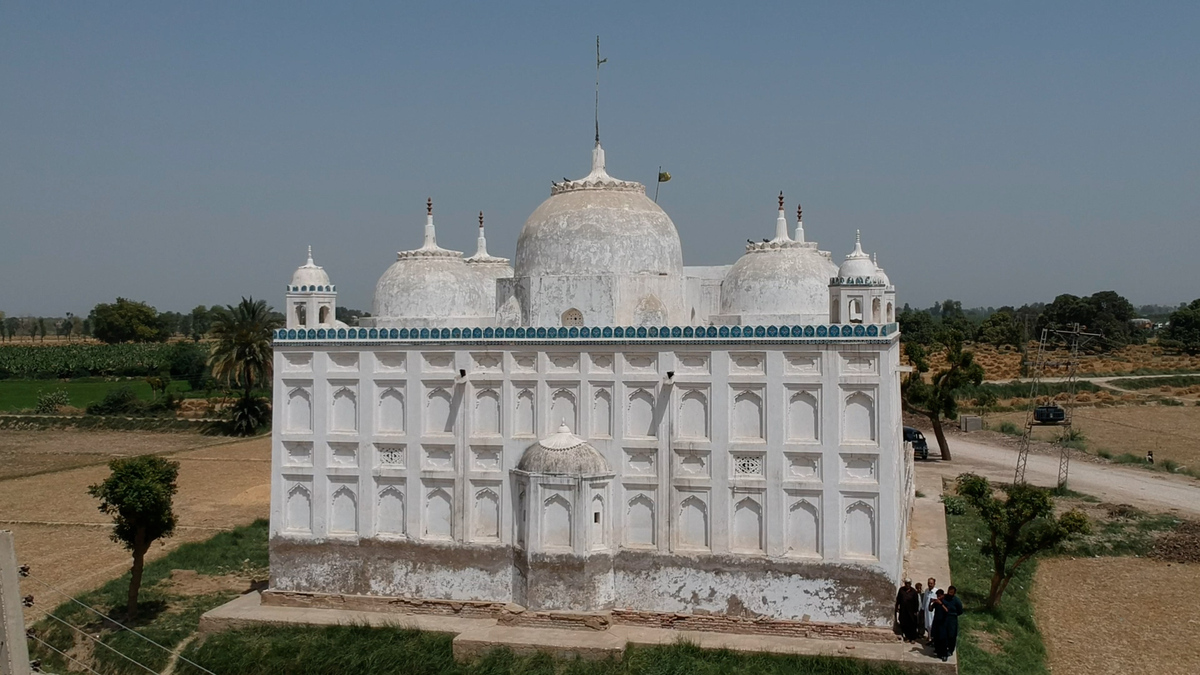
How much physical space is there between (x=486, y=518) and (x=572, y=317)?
155 inches

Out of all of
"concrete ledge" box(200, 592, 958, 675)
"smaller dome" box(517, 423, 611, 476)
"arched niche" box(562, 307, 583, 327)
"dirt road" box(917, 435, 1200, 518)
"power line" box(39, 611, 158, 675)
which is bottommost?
"power line" box(39, 611, 158, 675)

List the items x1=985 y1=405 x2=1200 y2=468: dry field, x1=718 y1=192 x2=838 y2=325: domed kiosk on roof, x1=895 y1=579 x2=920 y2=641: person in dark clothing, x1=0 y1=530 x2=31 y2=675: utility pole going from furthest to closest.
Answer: x1=985 y1=405 x2=1200 y2=468: dry field → x1=718 y1=192 x2=838 y2=325: domed kiosk on roof → x1=895 y1=579 x2=920 y2=641: person in dark clothing → x1=0 y1=530 x2=31 y2=675: utility pole

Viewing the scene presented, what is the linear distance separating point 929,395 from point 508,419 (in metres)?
22.1

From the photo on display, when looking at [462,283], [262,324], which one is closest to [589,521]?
[462,283]

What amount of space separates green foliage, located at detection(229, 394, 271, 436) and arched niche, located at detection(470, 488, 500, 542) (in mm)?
34241

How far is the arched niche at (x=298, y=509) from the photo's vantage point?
1817 centimetres

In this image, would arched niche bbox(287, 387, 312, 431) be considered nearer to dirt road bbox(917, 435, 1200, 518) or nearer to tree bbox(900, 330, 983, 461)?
dirt road bbox(917, 435, 1200, 518)

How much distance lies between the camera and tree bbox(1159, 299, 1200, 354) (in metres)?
82.3

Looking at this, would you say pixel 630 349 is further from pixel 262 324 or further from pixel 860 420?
pixel 262 324

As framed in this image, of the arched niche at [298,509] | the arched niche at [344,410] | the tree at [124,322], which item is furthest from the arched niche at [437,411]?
the tree at [124,322]

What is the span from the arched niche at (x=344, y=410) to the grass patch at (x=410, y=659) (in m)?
3.46

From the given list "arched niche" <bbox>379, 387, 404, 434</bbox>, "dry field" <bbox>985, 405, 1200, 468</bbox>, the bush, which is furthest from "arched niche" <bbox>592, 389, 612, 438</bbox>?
"dry field" <bbox>985, 405, 1200, 468</bbox>

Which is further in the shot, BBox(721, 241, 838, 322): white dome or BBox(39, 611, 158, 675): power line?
BBox(721, 241, 838, 322): white dome

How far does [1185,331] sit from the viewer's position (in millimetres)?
85938
